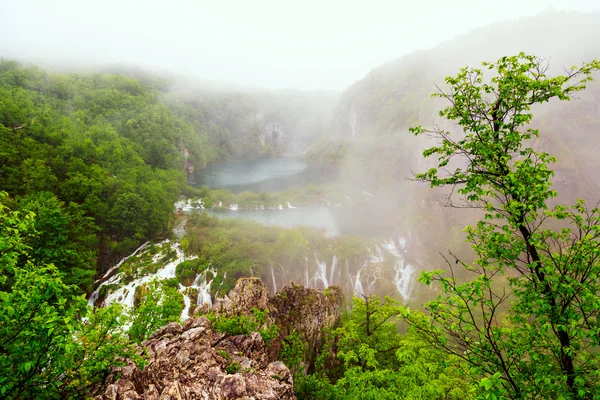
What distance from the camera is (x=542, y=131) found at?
5325 centimetres

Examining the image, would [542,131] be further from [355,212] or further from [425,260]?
[355,212]

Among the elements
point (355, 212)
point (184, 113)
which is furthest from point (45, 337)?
point (184, 113)

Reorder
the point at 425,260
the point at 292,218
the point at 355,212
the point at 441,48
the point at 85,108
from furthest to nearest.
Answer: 1. the point at 441,48
2. the point at 85,108
3. the point at 355,212
4. the point at 292,218
5. the point at 425,260

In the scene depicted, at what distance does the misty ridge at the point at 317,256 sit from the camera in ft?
18.3

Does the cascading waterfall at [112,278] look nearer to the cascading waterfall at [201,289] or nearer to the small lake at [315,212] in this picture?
the cascading waterfall at [201,289]

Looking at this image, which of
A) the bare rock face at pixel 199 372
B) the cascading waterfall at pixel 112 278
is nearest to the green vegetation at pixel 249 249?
the cascading waterfall at pixel 112 278

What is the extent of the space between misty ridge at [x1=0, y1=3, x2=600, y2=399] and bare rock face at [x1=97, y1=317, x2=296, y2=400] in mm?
73

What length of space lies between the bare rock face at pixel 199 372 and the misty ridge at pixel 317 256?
7 centimetres

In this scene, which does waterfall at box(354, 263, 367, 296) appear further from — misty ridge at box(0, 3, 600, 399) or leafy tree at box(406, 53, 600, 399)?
leafy tree at box(406, 53, 600, 399)

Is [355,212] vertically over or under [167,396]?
under

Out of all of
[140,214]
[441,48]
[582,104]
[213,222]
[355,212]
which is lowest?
[355,212]

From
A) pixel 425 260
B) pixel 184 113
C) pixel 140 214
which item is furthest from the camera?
pixel 184 113

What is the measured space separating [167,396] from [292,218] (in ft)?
192

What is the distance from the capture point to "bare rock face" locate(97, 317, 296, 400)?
854 cm
